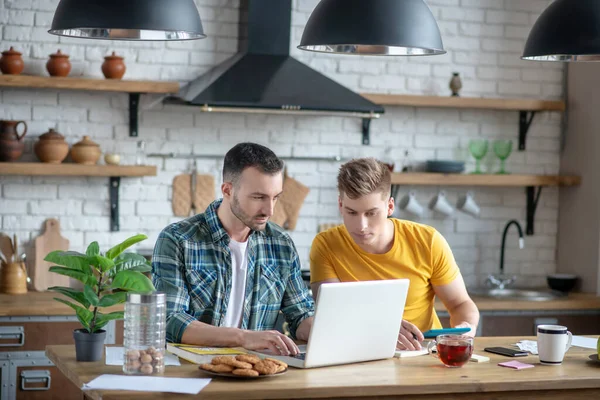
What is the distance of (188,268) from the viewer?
9.75 feet

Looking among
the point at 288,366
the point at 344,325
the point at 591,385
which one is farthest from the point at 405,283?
the point at 591,385

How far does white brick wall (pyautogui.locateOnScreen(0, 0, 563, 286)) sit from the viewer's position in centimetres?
484

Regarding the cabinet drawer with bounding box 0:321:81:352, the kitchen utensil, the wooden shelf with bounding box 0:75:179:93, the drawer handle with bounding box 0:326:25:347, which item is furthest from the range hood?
the drawer handle with bounding box 0:326:25:347

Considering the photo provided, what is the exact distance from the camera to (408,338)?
9.41ft

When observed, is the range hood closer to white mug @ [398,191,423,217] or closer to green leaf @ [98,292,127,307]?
white mug @ [398,191,423,217]

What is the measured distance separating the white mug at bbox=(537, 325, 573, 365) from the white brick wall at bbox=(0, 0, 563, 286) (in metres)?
2.61

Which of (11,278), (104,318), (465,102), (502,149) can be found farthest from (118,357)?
(502,149)

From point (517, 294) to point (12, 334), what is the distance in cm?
273

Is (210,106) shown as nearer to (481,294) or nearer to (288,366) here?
(481,294)

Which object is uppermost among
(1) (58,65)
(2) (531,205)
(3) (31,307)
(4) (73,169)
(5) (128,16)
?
(1) (58,65)

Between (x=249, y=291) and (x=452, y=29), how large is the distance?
287 cm

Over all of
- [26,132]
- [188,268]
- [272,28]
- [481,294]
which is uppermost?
[272,28]

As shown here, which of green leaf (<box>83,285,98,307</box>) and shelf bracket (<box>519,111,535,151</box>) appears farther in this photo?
shelf bracket (<box>519,111,535,151</box>)

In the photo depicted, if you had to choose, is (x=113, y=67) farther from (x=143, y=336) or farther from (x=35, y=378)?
(x=143, y=336)
